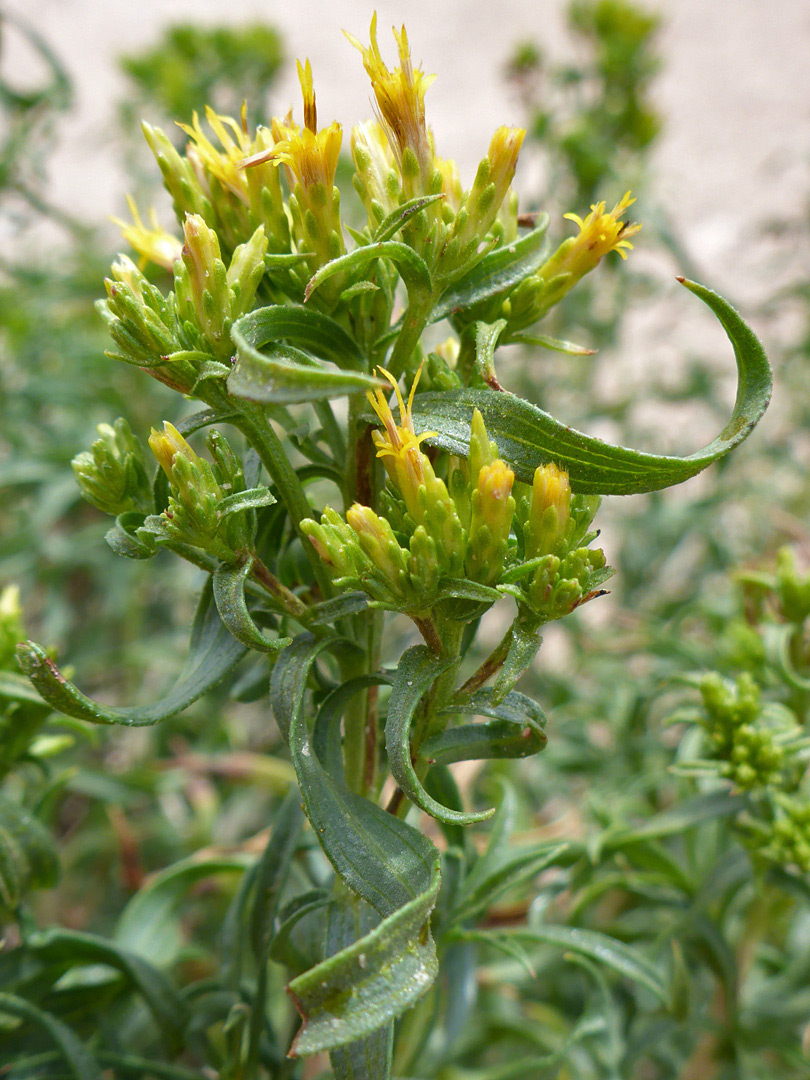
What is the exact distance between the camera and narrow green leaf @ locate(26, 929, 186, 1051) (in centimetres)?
71

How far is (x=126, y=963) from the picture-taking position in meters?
0.72

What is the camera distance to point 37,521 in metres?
1.44

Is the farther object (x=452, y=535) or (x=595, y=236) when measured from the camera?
(x=595, y=236)

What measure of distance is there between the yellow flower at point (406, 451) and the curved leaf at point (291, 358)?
0.04 m

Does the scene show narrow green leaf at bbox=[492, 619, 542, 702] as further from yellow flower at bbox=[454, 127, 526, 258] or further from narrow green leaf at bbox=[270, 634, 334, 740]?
yellow flower at bbox=[454, 127, 526, 258]

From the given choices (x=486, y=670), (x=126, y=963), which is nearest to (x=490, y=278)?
(x=486, y=670)

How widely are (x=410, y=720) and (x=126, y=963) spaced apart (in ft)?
1.47

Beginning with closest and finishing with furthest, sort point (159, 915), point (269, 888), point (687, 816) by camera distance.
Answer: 1. point (269, 888)
2. point (687, 816)
3. point (159, 915)

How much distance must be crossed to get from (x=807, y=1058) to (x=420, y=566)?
763mm

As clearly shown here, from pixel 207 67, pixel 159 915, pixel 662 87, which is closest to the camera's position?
pixel 159 915

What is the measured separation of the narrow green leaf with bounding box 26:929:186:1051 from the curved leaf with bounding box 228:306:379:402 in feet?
1.79

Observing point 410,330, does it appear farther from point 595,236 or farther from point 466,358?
point 595,236

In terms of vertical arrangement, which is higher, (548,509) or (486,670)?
(548,509)

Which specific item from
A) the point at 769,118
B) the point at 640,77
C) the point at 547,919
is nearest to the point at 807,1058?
the point at 547,919
